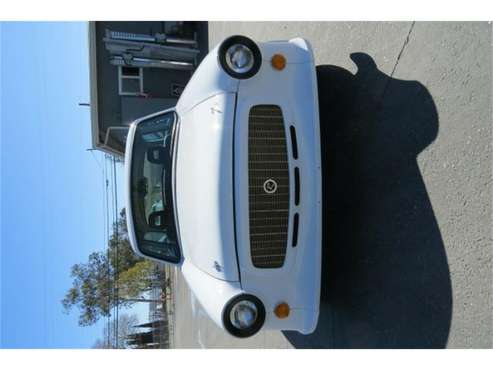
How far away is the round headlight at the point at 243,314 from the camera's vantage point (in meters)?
2.99

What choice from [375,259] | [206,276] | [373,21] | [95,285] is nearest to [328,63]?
[373,21]

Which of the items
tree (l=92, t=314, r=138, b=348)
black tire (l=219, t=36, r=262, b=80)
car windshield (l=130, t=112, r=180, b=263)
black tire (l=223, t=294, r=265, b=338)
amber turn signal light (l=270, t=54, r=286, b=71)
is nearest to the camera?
black tire (l=223, t=294, r=265, b=338)

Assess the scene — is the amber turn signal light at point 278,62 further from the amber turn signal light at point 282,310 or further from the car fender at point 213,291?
the amber turn signal light at point 282,310

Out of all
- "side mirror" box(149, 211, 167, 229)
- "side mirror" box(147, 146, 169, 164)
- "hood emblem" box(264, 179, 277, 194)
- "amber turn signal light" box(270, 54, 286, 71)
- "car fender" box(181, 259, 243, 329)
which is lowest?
"car fender" box(181, 259, 243, 329)

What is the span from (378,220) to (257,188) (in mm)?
1073

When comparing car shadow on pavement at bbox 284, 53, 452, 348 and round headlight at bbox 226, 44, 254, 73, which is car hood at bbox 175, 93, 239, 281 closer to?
round headlight at bbox 226, 44, 254, 73

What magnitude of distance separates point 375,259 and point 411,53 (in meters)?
1.70

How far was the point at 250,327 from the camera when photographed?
9.81 feet

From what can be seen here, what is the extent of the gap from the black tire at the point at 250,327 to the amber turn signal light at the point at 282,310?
0.17m

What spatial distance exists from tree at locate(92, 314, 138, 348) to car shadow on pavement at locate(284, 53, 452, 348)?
1763cm

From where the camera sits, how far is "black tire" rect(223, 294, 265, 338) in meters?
2.97

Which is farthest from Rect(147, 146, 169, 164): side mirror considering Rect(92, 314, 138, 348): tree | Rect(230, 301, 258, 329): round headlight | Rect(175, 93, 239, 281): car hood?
Rect(92, 314, 138, 348): tree

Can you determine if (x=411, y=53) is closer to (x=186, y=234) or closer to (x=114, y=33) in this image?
(x=186, y=234)

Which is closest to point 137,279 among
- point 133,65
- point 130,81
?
point 130,81
